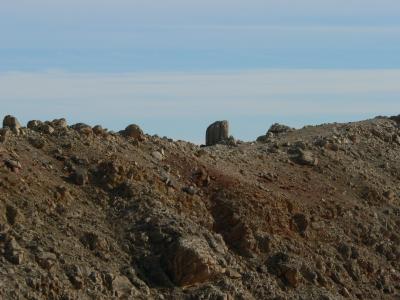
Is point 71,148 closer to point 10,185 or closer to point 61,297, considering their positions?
point 10,185

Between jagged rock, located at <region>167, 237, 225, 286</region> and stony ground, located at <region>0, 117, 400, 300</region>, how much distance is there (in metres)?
0.02

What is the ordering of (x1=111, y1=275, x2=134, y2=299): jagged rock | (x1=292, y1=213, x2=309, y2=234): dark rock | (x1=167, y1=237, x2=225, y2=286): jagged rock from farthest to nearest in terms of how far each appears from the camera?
(x1=292, y1=213, x2=309, y2=234): dark rock → (x1=167, y1=237, x2=225, y2=286): jagged rock → (x1=111, y1=275, x2=134, y2=299): jagged rock

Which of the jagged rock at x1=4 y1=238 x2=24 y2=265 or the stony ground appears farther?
the stony ground

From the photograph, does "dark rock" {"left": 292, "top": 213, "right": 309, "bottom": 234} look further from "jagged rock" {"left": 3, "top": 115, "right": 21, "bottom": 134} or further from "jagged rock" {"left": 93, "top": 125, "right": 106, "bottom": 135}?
"jagged rock" {"left": 3, "top": 115, "right": 21, "bottom": 134}

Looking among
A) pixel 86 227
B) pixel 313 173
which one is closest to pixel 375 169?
pixel 313 173

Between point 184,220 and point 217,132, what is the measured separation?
28.6 feet

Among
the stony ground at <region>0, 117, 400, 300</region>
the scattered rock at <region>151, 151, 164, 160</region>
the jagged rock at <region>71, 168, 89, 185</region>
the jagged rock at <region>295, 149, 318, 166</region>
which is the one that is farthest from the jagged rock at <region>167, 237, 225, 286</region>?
the jagged rock at <region>295, 149, 318, 166</region>

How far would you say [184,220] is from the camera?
69.1 feet

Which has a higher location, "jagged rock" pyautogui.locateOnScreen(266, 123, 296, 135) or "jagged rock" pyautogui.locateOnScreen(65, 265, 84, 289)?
"jagged rock" pyautogui.locateOnScreen(266, 123, 296, 135)

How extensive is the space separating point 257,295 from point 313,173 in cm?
613

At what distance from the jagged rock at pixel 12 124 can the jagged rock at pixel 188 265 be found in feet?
13.0

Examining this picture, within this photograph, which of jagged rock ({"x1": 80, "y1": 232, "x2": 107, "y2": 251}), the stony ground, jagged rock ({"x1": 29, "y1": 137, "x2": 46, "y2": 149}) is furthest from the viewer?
jagged rock ({"x1": 29, "y1": 137, "x2": 46, "y2": 149})

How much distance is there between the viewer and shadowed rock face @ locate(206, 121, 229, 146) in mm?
29516

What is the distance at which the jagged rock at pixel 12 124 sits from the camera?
21844 mm
